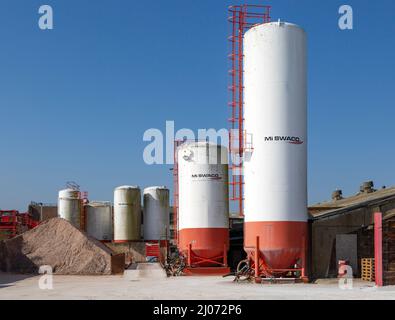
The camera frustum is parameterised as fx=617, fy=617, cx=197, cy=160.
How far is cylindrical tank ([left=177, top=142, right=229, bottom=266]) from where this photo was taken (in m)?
35.8

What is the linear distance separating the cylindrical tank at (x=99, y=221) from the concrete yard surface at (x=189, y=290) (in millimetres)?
23626

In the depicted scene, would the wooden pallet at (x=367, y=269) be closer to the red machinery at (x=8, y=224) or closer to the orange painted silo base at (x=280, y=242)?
the orange painted silo base at (x=280, y=242)

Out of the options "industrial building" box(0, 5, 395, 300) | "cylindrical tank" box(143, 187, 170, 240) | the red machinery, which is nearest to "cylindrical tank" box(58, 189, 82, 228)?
"cylindrical tank" box(143, 187, 170, 240)

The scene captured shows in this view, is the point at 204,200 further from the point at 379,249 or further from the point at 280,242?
the point at 379,249

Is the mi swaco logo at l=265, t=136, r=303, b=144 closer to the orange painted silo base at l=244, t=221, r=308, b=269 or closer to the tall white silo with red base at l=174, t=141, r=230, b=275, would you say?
the orange painted silo base at l=244, t=221, r=308, b=269

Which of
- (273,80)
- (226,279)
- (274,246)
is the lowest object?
(226,279)

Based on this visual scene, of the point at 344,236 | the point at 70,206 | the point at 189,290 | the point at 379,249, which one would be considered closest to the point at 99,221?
the point at 70,206

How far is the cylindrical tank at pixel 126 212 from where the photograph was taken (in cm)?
5222

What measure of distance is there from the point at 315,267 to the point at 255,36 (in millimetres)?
11575
